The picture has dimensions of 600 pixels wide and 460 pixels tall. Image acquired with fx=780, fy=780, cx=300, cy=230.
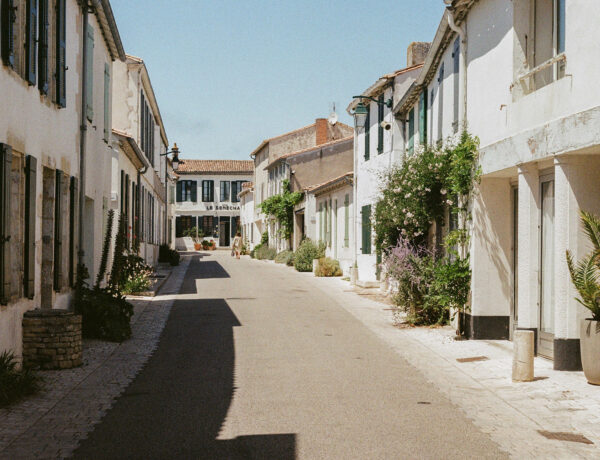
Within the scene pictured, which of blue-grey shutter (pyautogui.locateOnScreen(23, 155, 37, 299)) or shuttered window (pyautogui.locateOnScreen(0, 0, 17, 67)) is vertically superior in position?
shuttered window (pyautogui.locateOnScreen(0, 0, 17, 67))

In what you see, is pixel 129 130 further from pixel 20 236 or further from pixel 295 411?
pixel 295 411

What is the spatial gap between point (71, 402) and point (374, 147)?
1725cm

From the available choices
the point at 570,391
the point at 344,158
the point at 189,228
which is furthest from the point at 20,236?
the point at 189,228

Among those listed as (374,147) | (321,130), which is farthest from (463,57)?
(321,130)

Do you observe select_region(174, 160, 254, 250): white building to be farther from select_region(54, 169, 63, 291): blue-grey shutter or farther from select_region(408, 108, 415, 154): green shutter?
select_region(54, 169, 63, 291): blue-grey shutter

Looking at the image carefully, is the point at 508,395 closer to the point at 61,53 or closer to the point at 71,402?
the point at 71,402

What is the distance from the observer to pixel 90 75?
533 inches

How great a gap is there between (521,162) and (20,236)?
6296mm

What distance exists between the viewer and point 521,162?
1020cm

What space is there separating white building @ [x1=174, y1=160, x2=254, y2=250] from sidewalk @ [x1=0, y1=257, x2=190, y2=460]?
173 feet

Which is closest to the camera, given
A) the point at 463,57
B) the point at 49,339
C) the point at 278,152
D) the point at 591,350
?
the point at 591,350

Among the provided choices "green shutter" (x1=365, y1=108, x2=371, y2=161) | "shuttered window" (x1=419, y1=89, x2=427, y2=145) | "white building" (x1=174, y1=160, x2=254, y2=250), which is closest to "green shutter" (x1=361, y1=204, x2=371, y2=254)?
"green shutter" (x1=365, y1=108, x2=371, y2=161)

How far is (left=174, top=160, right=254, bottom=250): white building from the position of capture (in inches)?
2544

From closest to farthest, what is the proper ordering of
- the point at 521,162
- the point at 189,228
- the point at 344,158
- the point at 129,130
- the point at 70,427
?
the point at 70,427 → the point at 521,162 → the point at 129,130 → the point at 344,158 → the point at 189,228
